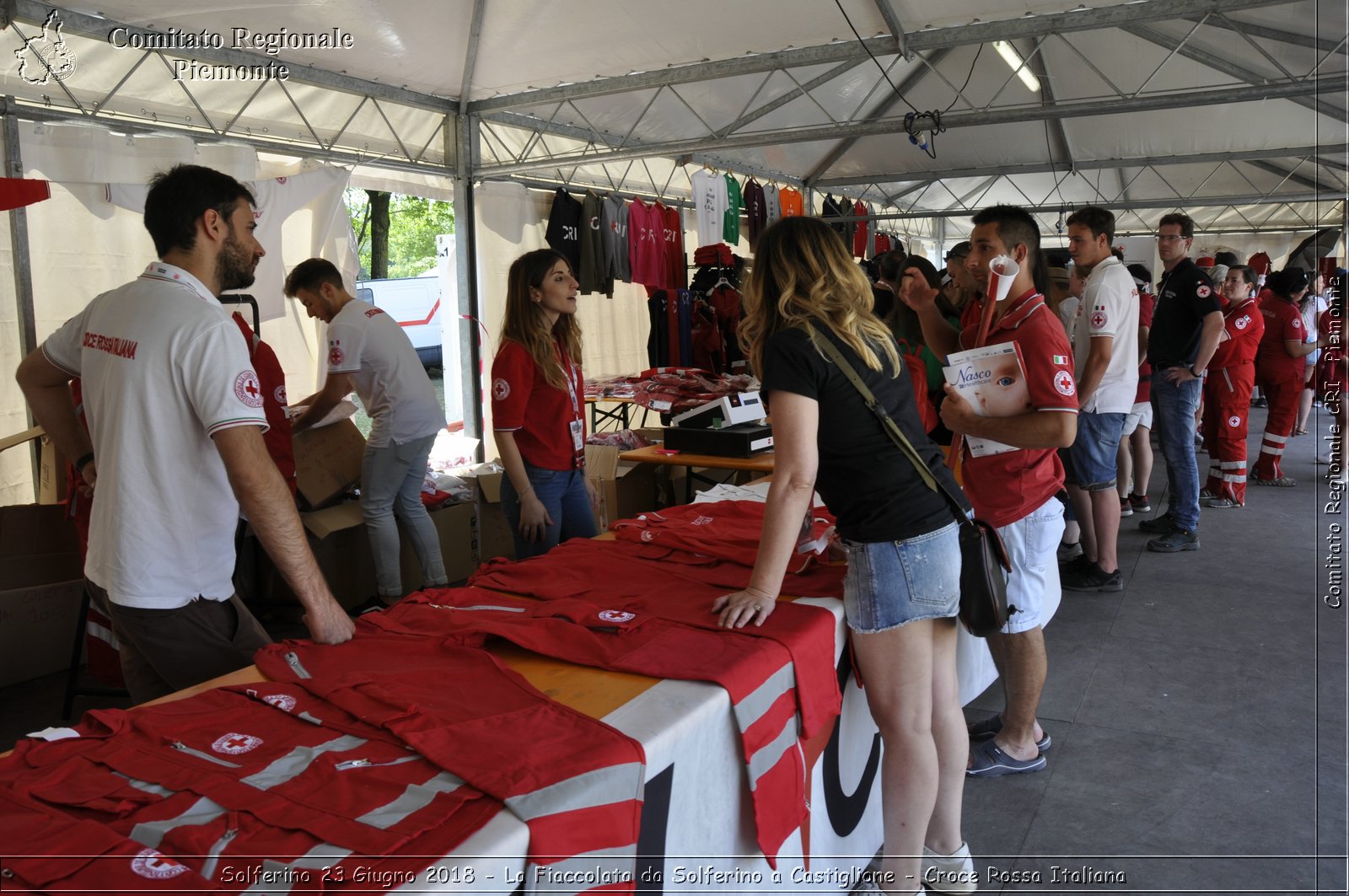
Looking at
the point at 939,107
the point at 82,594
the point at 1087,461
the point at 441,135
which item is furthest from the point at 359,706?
the point at 939,107

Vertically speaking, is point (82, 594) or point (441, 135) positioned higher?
point (441, 135)

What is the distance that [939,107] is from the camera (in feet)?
30.1

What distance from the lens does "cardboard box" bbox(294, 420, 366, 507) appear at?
4512 mm

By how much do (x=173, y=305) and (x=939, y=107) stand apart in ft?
28.6

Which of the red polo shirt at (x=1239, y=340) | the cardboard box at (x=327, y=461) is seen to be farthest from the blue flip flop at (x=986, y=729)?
the red polo shirt at (x=1239, y=340)

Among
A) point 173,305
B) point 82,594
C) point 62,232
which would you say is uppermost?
point 62,232

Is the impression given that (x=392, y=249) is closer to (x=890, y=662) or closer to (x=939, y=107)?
(x=939, y=107)

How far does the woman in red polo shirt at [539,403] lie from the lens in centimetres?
312

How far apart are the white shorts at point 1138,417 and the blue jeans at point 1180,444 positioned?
38 centimetres

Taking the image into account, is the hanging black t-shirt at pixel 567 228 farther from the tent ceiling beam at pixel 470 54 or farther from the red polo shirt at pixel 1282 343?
the red polo shirt at pixel 1282 343

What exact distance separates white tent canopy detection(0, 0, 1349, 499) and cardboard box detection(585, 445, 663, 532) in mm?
2129

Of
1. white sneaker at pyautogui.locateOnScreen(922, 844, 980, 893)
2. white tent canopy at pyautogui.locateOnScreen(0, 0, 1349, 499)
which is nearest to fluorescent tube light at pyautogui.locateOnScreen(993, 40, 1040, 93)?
white tent canopy at pyautogui.locateOnScreen(0, 0, 1349, 499)

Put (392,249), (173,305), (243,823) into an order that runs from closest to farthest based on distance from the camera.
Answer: (243,823)
(173,305)
(392,249)

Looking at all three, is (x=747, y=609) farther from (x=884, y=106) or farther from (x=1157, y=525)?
(x=884, y=106)
